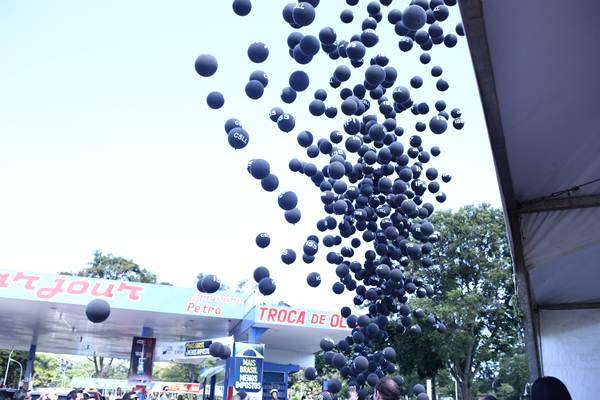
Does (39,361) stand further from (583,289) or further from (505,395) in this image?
(583,289)

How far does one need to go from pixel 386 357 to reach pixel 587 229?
248 cm

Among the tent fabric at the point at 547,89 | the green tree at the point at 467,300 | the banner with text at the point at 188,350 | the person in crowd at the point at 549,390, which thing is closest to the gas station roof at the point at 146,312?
the banner with text at the point at 188,350

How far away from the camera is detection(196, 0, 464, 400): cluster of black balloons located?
14.0 ft

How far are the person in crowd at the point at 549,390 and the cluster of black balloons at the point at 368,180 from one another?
2.66 meters

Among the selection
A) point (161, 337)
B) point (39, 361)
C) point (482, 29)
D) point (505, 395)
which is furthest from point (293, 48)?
point (39, 361)

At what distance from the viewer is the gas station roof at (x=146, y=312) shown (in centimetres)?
1064

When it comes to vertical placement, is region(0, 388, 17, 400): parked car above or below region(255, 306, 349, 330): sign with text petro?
below

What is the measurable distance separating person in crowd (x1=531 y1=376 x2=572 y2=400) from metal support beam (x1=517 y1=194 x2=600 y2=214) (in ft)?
4.65

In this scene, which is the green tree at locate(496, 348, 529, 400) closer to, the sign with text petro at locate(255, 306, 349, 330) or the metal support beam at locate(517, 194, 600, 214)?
the sign with text petro at locate(255, 306, 349, 330)

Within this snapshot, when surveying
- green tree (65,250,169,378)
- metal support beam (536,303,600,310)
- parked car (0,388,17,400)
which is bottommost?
parked car (0,388,17,400)

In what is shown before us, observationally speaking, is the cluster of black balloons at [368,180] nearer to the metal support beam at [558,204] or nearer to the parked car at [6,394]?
the metal support beam at [558,204]

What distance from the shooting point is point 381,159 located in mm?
4594

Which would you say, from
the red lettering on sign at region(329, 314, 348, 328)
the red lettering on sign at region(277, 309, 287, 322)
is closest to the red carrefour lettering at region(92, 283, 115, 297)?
the red lettering on sign at region(277, 309, 287, 322)

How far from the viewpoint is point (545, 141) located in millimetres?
2895
